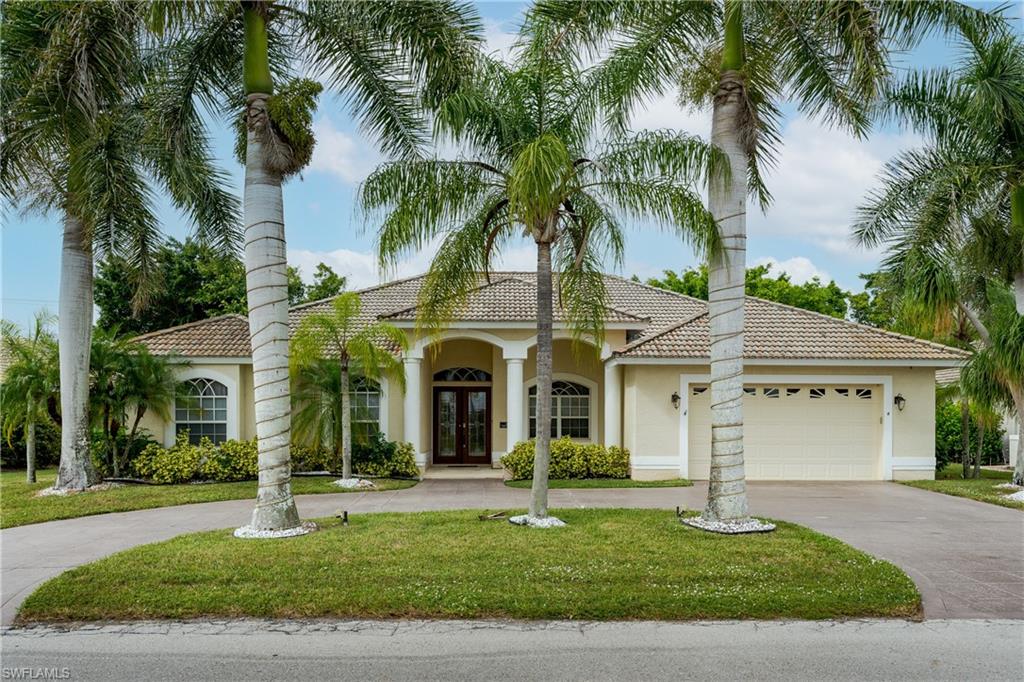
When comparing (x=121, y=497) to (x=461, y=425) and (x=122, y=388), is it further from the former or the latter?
(x=461, y=425)

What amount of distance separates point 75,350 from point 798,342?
15.6 m

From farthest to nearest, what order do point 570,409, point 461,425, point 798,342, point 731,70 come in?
point 461,425 → point 570,409 → point 798,342 → point 731,70

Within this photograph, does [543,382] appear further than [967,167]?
No

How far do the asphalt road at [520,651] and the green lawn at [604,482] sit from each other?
860 cm

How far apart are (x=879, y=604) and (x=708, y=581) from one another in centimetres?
154

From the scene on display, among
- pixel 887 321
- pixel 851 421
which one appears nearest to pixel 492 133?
pixel 851 421

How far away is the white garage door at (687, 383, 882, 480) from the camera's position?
52.7 ft

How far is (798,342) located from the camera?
53.2 feet

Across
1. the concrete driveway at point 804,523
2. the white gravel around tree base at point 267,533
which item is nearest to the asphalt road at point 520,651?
the concrete driveway at point 804,523

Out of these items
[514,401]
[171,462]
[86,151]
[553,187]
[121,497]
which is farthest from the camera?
[514,401]

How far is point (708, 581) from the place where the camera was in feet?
22.8

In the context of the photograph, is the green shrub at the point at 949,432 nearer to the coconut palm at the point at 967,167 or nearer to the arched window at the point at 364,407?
the coconut palm at the point at 967,167

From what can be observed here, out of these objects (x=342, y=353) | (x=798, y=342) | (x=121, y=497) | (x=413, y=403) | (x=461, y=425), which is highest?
(x=798, y=342)

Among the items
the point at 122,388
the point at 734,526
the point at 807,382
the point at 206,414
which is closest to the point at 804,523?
the point at 734,526
